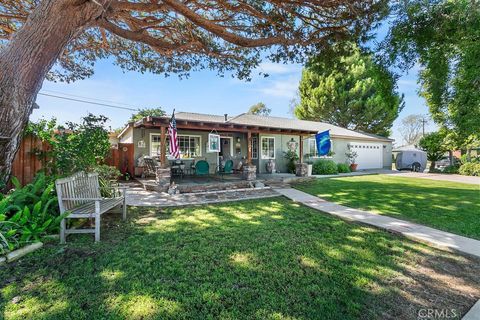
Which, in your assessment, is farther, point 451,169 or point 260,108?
point 260,108

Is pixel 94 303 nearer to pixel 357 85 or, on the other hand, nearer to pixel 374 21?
pixel 374 21

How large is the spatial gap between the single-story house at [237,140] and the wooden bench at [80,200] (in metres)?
3.94

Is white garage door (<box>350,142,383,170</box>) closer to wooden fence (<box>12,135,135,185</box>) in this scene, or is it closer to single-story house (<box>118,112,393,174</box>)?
single-story house (<box>118,112,393,174</box>)

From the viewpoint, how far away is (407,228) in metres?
4.71

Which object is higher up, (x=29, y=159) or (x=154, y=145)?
(x=154, y=145)

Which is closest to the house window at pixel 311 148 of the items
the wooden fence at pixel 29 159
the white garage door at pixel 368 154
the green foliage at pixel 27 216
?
the white garage door at pixel 368 154

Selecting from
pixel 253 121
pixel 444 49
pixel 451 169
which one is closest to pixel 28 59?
pixel 444 49

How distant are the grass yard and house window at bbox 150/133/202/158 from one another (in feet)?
27.8

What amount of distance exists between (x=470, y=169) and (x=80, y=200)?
22.3 m

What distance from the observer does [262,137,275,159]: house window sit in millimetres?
14617

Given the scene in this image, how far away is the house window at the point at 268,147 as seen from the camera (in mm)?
14617

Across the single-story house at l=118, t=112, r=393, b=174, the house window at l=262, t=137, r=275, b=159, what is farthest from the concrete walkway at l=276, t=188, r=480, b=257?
the house window at l=262, t=137, r=275, b=159

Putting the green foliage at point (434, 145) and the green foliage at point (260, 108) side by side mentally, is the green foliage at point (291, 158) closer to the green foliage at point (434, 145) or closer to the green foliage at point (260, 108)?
the green foliage at point (434, 145)
